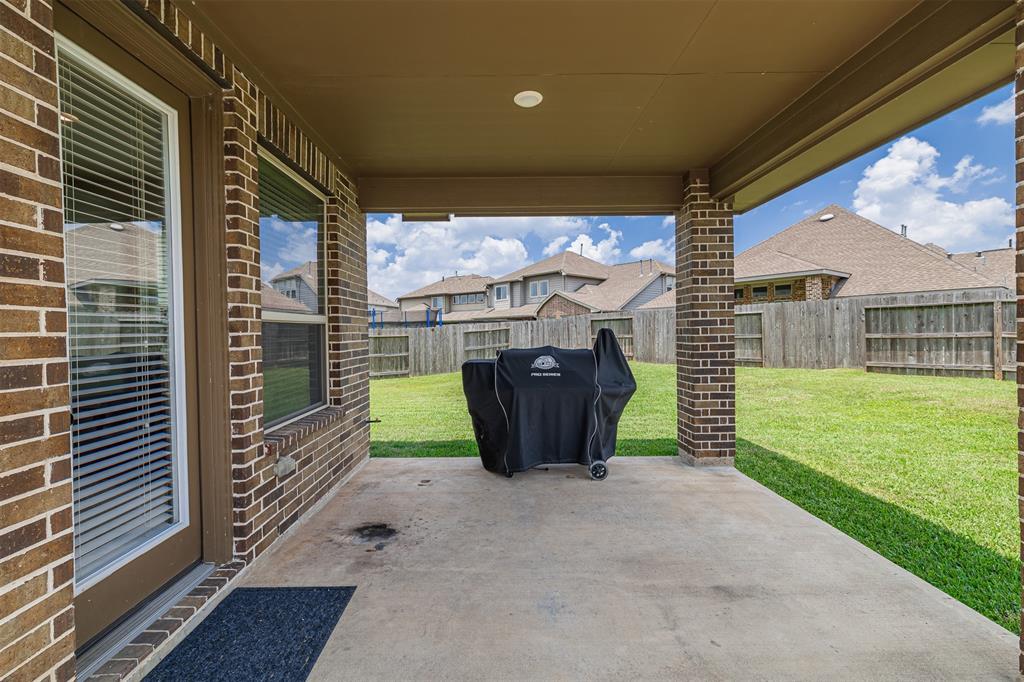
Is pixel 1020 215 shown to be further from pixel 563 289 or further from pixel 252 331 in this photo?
pixel 563 289

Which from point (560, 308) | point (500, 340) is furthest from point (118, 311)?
point (560, 308)

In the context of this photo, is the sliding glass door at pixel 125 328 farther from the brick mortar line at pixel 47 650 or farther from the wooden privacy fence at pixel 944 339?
the wooden privacy fence at pixel 944 339

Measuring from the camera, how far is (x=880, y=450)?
5.16 meters

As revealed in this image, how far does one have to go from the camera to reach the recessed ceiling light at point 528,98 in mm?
3057

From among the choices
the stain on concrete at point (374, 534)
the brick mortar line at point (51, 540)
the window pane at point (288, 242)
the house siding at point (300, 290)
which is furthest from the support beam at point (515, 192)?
the brick mortar line at point (51, 540)

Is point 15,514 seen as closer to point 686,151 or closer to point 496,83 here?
point 496,83

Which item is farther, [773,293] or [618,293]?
[618,293]

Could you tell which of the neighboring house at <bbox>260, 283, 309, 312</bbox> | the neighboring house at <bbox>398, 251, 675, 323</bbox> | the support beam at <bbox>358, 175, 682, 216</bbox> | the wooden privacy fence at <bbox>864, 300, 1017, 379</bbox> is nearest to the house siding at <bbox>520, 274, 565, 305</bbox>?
the neighboring house at <bbox>398, 251, 675, 323</bbox>

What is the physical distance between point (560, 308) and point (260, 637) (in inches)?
886

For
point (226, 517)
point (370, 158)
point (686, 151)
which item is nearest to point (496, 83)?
point (370, 158)

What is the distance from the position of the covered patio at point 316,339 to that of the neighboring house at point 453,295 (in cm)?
2620

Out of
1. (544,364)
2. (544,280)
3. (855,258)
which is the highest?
(544,280)

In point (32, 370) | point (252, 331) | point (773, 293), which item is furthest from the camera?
point (773, 293)

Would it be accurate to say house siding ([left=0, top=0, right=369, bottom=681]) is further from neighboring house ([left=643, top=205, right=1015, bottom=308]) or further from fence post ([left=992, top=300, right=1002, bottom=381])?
neighboring house ([left=643, top=205, right=1015, bottom=308])
